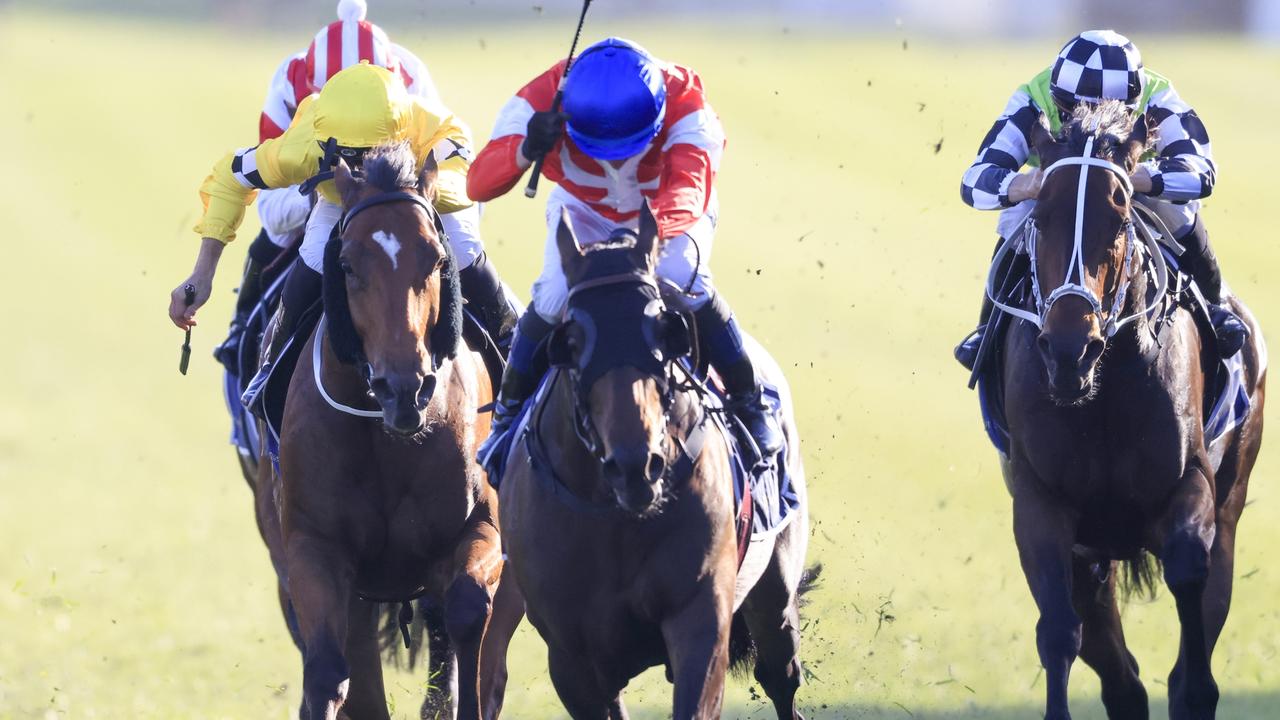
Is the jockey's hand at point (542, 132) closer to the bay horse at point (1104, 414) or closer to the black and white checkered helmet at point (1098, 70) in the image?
the bay horse at point (1104, 414)

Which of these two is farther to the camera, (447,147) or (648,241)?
(447,147)

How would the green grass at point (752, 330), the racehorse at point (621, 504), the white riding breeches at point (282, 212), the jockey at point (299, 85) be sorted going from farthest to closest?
the green grass at point (752, 330), the jockey at point (299, 85), the white riding breeches at point (282, 212), the racehorse at point (621, 504)


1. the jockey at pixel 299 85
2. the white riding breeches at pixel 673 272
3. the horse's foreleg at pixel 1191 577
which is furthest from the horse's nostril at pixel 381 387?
the horse's foreleg at pixel 1191 577

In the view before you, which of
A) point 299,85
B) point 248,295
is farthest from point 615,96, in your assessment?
point 299,85

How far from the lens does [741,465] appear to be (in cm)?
627

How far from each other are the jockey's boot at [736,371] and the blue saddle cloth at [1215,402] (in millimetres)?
1271

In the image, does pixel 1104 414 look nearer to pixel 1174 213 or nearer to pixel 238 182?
pixel 1174 213

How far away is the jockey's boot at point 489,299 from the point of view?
749 cm

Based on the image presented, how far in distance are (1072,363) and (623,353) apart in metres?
1.71

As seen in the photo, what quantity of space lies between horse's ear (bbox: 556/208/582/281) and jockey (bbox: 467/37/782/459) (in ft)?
0.72

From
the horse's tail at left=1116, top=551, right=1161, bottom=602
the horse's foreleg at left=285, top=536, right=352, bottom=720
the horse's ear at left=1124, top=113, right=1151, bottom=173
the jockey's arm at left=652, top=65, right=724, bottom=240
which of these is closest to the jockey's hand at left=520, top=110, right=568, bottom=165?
the jockey's arm at left=652, top=65, right=724, bottom=240

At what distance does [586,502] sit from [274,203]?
3061mm

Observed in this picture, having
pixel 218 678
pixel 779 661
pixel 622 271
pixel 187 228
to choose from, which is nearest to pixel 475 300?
pixel 779 661

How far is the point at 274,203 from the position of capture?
8.30m
